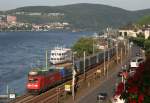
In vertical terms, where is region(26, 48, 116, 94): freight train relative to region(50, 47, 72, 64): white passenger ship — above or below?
above

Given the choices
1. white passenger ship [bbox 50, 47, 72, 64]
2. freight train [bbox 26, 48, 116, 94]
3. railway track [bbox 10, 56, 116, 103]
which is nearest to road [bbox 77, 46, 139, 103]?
railway track [bbox 10, 56, 116, 103]

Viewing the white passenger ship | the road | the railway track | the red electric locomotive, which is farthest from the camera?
the white passenger ship

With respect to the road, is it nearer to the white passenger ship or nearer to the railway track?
the railway track

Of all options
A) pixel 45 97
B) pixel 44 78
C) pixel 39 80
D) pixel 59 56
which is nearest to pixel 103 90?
pixel 44 78

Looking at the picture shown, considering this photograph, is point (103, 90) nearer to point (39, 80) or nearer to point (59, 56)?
point (39, 80)

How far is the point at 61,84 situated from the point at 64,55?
57566 mm

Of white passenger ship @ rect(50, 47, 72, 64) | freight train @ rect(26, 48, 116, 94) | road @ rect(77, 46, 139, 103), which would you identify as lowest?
white passenger ship @ rect(50, 47, 72, 64)

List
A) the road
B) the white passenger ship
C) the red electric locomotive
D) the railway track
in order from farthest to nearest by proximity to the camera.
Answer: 1. the white passenger ship
2. the red electric locomotive
3. the railway track
4. the road

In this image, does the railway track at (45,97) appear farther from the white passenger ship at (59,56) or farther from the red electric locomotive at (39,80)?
the white passenger ship at (59,56)

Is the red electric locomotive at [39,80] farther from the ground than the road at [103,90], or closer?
farther from the ground

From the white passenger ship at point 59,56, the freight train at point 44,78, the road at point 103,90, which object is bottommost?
the white passenger ship at point 59,56

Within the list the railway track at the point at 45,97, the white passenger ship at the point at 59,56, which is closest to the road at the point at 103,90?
the railway track at the point at 45,97

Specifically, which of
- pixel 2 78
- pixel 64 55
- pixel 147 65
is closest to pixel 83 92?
pixel 147 65

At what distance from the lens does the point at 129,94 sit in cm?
1864
